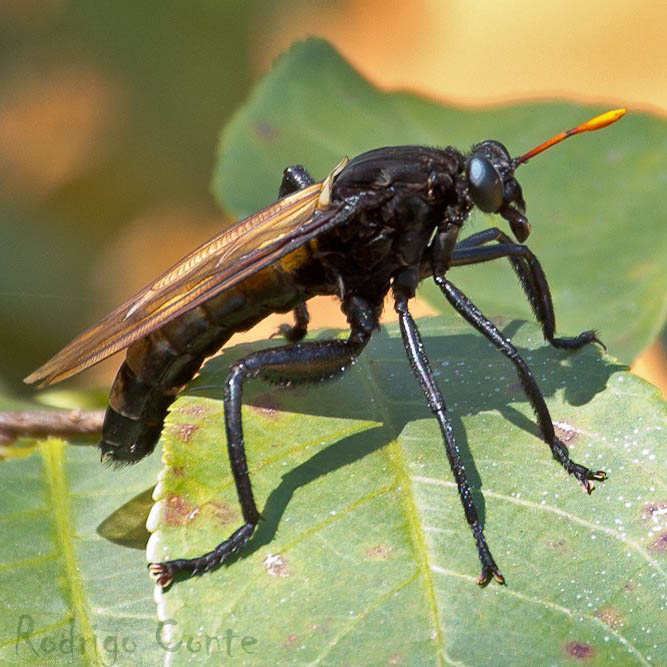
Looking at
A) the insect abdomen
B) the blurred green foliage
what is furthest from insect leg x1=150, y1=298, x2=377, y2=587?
the blurred green foliage

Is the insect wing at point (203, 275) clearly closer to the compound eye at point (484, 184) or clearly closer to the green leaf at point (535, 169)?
the compound eye at point (484, 184)

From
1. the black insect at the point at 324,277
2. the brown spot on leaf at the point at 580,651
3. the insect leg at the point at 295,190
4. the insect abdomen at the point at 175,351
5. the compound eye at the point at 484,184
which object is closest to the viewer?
the brown spot on leaf at the point at 580,651

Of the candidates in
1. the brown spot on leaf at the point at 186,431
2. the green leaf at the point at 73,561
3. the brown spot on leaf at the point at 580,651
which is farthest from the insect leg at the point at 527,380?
the green leaf at the point at 73,561

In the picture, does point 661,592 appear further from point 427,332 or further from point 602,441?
point 427,332

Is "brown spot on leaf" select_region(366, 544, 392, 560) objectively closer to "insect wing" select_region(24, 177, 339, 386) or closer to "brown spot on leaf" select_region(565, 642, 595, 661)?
"brown spot on leaf" select_region(565, 642, 595, 661)

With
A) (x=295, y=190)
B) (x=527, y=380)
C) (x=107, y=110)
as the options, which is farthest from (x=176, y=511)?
(x=107, y=110)

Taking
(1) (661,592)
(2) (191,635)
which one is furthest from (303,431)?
(1) (661,592)

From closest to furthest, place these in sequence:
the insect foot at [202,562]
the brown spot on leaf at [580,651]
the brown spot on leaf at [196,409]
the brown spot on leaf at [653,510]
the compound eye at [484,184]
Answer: the brown spot on leaf at [580,651], the insect foot at [202,562], the brown spot on leaf at [653,510], the brown spot on leaf at [196,409], the compound eye at [484,184]
